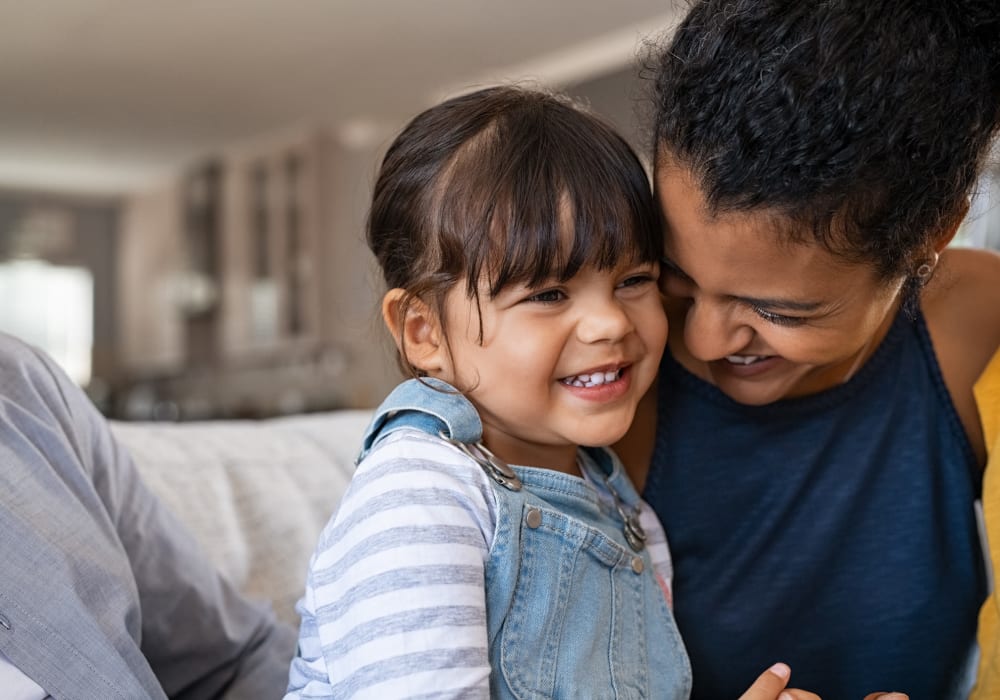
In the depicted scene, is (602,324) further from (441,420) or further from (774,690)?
(774,690)

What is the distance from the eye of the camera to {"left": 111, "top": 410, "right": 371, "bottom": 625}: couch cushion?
1.37 m

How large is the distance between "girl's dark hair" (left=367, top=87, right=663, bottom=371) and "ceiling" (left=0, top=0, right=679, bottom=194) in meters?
3.18

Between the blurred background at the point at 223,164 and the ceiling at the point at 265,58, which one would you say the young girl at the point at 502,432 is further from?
the ceiling at the point at 265,58

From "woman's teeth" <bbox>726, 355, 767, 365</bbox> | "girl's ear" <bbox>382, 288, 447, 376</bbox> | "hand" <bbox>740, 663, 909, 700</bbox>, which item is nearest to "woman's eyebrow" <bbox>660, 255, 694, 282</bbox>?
"woman's teeth" <bbox>726, 355, 767, 365</bbox>

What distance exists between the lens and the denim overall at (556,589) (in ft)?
2.85

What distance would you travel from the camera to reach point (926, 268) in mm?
1049

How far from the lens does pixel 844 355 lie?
3.44 ft

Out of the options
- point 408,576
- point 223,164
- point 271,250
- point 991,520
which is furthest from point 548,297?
point 223,164

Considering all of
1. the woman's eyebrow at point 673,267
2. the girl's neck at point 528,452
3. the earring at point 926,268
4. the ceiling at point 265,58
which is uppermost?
the ceiling at point 265,58

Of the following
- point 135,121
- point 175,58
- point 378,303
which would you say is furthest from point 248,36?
point 378,303

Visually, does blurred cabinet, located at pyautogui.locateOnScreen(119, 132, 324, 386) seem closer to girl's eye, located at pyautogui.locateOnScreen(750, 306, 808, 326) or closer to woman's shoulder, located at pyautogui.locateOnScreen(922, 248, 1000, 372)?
woman's shoulder, located at pyautogui.locateOnScreen(922, 248, 1000, 372)

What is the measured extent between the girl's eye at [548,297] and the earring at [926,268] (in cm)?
36

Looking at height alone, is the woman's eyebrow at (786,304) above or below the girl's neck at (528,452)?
above

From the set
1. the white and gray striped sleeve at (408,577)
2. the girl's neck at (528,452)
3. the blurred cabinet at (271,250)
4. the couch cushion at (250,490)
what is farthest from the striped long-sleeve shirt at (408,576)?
the blurred cabinet at (271,250)
